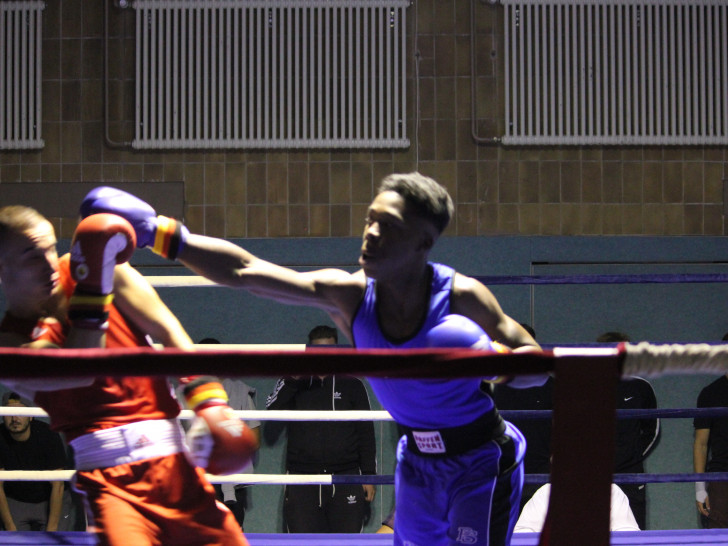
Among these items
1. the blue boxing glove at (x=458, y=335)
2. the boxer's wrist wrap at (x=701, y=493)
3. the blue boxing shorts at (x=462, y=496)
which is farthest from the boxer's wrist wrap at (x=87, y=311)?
the boxer's wrist wrap at (x=701, y=493)

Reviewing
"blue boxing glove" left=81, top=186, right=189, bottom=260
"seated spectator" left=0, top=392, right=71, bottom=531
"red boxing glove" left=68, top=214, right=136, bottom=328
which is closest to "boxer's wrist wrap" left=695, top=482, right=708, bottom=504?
"seated spectator" left=0, top=392, right=71, bottom=531

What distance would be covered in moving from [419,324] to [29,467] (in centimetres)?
303

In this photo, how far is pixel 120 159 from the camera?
524 centimetres

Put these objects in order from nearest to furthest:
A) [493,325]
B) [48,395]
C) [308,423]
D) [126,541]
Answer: [126,541] → [48,395] → [493,325] → [308,423]

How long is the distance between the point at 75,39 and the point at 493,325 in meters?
4.46

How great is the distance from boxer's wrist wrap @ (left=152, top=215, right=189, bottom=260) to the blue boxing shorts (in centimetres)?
73

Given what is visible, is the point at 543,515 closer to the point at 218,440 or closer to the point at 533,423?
the point at 533,423

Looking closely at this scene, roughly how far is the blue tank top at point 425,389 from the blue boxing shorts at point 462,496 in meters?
0.09

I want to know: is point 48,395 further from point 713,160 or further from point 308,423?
point 713,160

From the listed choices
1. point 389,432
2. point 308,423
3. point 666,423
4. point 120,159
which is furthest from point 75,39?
point 666,423

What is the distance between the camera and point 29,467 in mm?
3971

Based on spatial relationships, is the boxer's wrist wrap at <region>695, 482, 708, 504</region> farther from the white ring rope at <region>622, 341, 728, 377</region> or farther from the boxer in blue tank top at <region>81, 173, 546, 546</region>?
the white ring rope at <region>622, 341, 728, 377</region>

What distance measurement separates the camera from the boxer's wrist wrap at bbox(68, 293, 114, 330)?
1.47 metres

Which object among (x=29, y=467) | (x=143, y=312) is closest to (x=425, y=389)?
(x=143, y=312)
